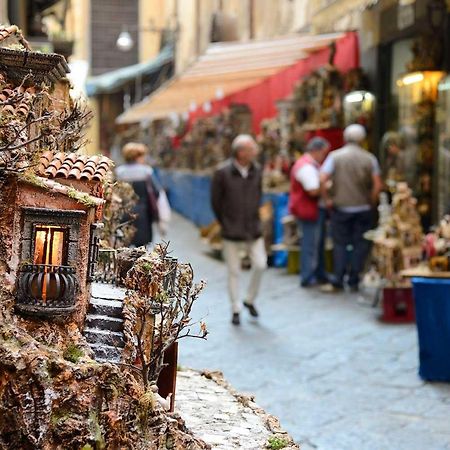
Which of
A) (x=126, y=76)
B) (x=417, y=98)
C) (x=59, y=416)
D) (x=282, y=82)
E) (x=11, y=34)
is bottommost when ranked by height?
(x=59, y=416)

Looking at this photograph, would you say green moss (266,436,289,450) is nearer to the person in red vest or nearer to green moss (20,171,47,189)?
green moss (20,171,47,189)

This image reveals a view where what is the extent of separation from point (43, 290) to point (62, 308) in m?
0.11

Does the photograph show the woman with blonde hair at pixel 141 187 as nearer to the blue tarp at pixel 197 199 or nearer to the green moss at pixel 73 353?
the blue tarp at pixel 197 199

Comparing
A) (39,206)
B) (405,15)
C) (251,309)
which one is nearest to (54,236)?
(39,206)

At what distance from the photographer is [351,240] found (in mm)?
14961

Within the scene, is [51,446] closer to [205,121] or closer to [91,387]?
[91,387]

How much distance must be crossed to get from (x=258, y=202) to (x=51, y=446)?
8342mm

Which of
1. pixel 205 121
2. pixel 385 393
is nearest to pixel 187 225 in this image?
pixel 205 121

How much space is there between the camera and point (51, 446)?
4.50 m

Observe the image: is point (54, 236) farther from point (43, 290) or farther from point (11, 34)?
point (11, 34)

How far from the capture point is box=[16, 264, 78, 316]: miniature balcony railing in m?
4.64

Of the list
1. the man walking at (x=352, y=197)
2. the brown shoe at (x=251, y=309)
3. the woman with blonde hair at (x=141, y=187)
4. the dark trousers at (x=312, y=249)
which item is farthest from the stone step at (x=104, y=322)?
the dark trousers at (x=312, y=249)

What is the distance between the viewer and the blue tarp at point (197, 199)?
1809 cm

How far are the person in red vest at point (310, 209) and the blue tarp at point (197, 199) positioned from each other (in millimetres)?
2273
